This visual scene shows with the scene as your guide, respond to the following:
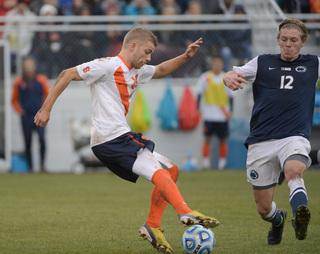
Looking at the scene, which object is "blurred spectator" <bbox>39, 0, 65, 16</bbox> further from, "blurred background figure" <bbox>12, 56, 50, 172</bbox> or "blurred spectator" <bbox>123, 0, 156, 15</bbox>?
"blurred background figure" <bbox>12, 56, 50, 172</bbox>

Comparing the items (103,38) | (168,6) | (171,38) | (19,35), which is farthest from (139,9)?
(19,35)

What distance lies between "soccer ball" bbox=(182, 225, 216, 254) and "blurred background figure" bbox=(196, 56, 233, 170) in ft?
30.4

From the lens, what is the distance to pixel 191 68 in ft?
50.8

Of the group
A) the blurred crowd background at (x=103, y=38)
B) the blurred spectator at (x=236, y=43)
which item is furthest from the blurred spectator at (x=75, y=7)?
the blurred spectator at (x=236, y=43)

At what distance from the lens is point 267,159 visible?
5918 mm

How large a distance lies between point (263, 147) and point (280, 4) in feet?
30.0

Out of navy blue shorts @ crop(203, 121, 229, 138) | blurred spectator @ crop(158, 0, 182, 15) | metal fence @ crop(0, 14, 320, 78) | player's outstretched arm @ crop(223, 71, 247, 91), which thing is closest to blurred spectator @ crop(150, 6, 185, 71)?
metal fence @ crop(0, 14, 320, 78)

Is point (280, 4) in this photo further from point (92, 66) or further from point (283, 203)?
point (92, 66)

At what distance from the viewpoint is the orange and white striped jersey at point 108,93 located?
5.87 m

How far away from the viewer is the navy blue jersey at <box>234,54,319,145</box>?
19.5ft

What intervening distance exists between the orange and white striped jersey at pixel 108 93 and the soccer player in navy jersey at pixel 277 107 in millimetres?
958

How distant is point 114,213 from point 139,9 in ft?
29.0

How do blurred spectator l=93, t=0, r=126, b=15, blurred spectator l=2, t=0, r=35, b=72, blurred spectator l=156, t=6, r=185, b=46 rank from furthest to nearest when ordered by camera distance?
blurred spectator l=93, t=0, r=126, b=15 < blurred spectator l=156, t=6, r=185, b=46 < blurred spectator l=2, t=0, r=35, b=72

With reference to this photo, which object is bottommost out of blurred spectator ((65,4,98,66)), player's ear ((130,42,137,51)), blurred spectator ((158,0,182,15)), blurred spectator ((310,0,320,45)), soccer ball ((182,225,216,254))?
soccer ball ((182,225,216,254))
